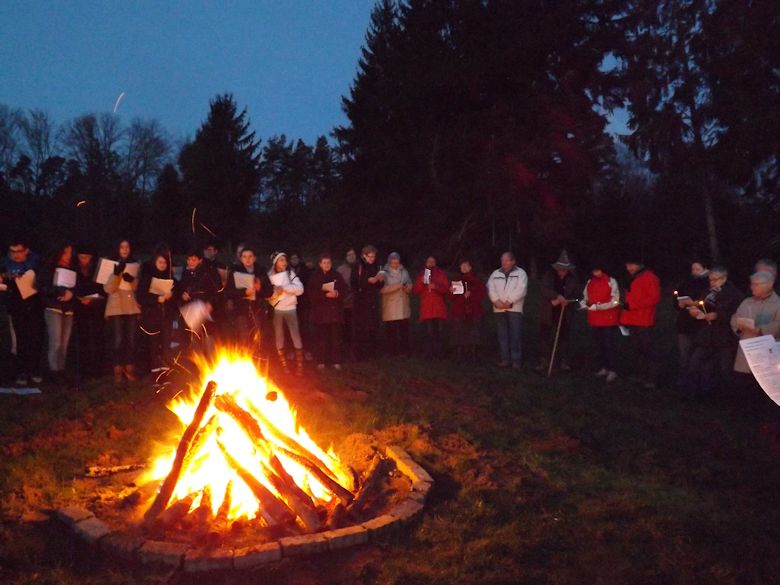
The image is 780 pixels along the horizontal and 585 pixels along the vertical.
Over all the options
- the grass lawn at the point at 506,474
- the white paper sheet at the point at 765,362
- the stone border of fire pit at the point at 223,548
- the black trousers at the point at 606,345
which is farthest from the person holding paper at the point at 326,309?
the white paper sheet at the point at 765,362

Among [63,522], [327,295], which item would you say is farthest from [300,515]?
[327,295]

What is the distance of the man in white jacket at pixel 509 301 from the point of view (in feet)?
36.5

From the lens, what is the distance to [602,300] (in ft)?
35.1

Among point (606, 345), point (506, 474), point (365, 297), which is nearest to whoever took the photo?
point (506, 474)

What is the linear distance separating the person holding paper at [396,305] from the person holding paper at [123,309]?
12.4 feet

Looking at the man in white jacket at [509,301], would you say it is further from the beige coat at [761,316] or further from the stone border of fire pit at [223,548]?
the stone border of fire pit at [223,548]

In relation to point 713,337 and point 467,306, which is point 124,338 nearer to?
point 467,306

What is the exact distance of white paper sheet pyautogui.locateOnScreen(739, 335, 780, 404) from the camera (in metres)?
4.49

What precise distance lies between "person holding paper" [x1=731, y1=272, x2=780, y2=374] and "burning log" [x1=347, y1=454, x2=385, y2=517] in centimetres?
462

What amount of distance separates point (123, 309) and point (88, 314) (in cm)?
51

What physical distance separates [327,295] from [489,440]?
409 centimetres

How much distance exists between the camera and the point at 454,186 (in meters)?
29.4

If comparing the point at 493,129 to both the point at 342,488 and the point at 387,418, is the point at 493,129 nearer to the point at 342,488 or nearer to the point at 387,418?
the point at 387,418

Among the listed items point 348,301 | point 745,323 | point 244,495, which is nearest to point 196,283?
point 348,301
